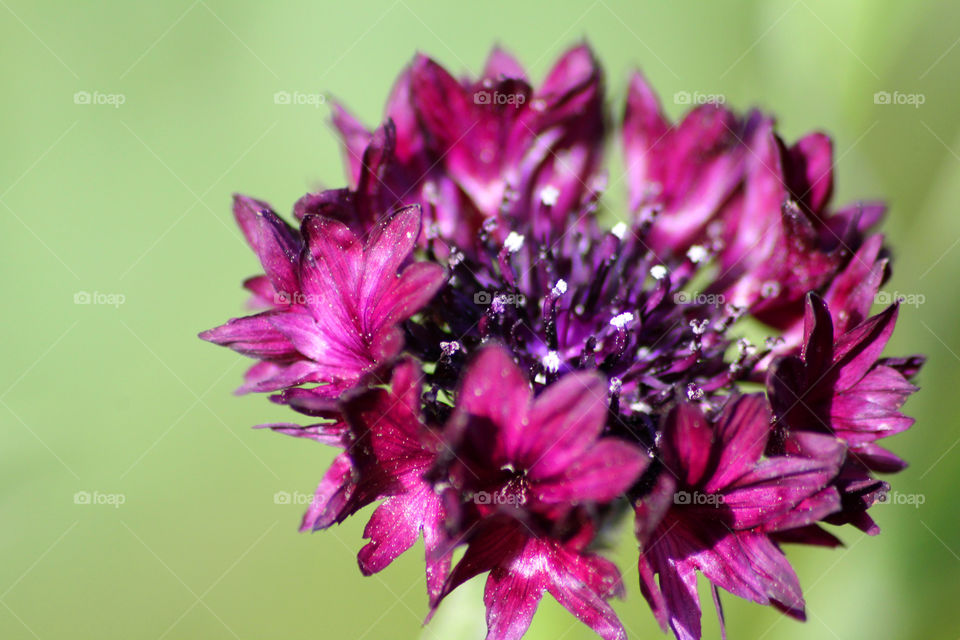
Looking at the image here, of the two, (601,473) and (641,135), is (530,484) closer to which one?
(601,473)

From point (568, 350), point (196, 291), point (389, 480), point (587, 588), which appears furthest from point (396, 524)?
point (196, 291)

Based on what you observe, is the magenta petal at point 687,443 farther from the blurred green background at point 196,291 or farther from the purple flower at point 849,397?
the blurred green background at point 196,291

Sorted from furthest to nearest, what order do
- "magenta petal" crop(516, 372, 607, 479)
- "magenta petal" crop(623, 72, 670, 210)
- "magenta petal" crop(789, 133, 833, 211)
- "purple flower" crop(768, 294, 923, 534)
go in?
"magenta petal" crop(623, 72, 670, 210), "magenta petal" crop(789, 133, 833, 211), "purple flower" crop(768, 294, 923, 534), "magenta petal" crop(516, 372, 607, 479)

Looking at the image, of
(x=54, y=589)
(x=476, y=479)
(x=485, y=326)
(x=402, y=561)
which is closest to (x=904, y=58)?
(x=485, y=326)

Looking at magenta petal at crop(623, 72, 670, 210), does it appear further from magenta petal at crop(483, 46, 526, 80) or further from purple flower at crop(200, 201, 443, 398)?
purple flower at crop(200, 201, 443, 398)

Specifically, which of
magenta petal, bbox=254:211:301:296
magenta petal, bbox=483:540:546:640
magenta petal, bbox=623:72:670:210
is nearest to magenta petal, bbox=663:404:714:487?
magenta petal, bbox=483:540:546:640

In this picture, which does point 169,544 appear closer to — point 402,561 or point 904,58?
point 402,561
